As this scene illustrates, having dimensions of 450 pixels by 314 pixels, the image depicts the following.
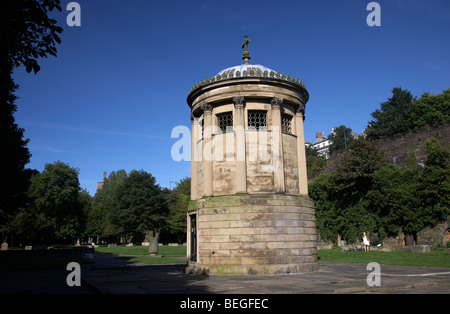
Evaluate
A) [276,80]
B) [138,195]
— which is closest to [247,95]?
[276,80]

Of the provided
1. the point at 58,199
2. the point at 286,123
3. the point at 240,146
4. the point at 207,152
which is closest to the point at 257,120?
the point at 286,123

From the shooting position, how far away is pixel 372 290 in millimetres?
10516

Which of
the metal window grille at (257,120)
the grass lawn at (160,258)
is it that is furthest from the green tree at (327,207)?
the metal window grille at (257,120)

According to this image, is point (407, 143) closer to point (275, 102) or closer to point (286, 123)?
point (286, 123)

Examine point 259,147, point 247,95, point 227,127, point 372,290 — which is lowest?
point 372,290

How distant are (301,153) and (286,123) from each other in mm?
1936

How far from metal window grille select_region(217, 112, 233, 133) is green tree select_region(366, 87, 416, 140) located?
54.4 meters

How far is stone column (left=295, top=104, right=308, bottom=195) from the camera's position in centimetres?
1912

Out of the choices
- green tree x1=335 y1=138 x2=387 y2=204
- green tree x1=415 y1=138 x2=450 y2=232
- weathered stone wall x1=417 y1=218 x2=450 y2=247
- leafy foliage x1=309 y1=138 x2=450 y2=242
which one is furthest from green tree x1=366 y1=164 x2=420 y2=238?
green tree x1=335 y1=138 x2=387 y2=204

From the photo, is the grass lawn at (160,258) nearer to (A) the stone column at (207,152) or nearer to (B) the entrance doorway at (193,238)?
(B) the entrance doorway at (193,238)
